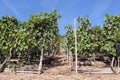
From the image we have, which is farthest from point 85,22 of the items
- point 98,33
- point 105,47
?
point 105,47

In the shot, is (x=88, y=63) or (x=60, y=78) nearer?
(x=60, y=78)

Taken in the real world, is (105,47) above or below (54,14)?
below

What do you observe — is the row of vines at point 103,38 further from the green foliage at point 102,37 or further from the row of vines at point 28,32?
the row of vines at point 28,32

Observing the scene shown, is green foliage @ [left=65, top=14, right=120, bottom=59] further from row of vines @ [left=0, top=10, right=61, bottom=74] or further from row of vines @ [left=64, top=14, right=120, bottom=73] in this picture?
row of vines @ [left=0, top=10, right=61, bottom=74]

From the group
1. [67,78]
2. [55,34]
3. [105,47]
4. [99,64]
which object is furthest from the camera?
[99,64]

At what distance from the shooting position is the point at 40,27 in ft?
57.1

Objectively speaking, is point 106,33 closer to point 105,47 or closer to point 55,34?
point 105,47

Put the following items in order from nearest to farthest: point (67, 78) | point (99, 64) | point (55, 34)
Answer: point (67, 78)
point (55, 34)
point (99, 64)

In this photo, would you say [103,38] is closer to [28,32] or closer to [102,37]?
[102,37]

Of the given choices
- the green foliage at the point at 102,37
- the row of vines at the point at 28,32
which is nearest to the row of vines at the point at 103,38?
the green foliage at the point at 102,37

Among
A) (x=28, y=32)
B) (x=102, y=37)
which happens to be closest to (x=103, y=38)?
(x=102, y=37)

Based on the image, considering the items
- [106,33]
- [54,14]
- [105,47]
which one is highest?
[54,14]

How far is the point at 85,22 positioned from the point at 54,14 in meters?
2.59

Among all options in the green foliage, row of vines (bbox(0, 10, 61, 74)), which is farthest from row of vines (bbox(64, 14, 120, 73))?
row of vines (bbox(0, 10, 61, 74))
